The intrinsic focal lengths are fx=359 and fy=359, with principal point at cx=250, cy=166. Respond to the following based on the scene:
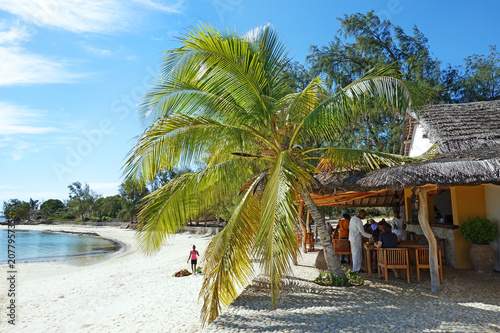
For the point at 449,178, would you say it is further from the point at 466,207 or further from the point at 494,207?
the point at 466,207

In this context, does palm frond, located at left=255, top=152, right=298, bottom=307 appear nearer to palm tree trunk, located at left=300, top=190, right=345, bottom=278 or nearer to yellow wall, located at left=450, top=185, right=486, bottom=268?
palm tree trunk, located at left=300, top=190, right=345, bottom=278

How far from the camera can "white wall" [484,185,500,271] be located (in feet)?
27.2

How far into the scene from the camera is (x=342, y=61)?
2345 centimetres

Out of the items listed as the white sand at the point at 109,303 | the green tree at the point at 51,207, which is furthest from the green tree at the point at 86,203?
the white sand at the point at 109,303

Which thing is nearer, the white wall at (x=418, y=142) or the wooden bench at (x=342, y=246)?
the wooden bench at (x=342, y=246)

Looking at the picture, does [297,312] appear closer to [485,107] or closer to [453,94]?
[485,107]

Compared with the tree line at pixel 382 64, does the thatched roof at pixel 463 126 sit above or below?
below

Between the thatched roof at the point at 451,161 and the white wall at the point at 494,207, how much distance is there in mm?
1051

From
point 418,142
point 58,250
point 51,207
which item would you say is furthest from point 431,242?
point 51,207

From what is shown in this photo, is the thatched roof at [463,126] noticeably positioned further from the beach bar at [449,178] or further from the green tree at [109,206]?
the green tree at [109,206]

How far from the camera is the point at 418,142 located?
12734mm

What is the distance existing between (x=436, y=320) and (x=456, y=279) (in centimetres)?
313

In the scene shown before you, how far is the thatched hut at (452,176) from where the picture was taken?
6301mm

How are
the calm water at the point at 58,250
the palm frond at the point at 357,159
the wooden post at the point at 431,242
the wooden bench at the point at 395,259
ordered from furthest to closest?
the calm water at the point at 58,250
the wooden bench at the point at 395,259
the palm frond at the point at 357,159
the wooden post at the point at 431,242
